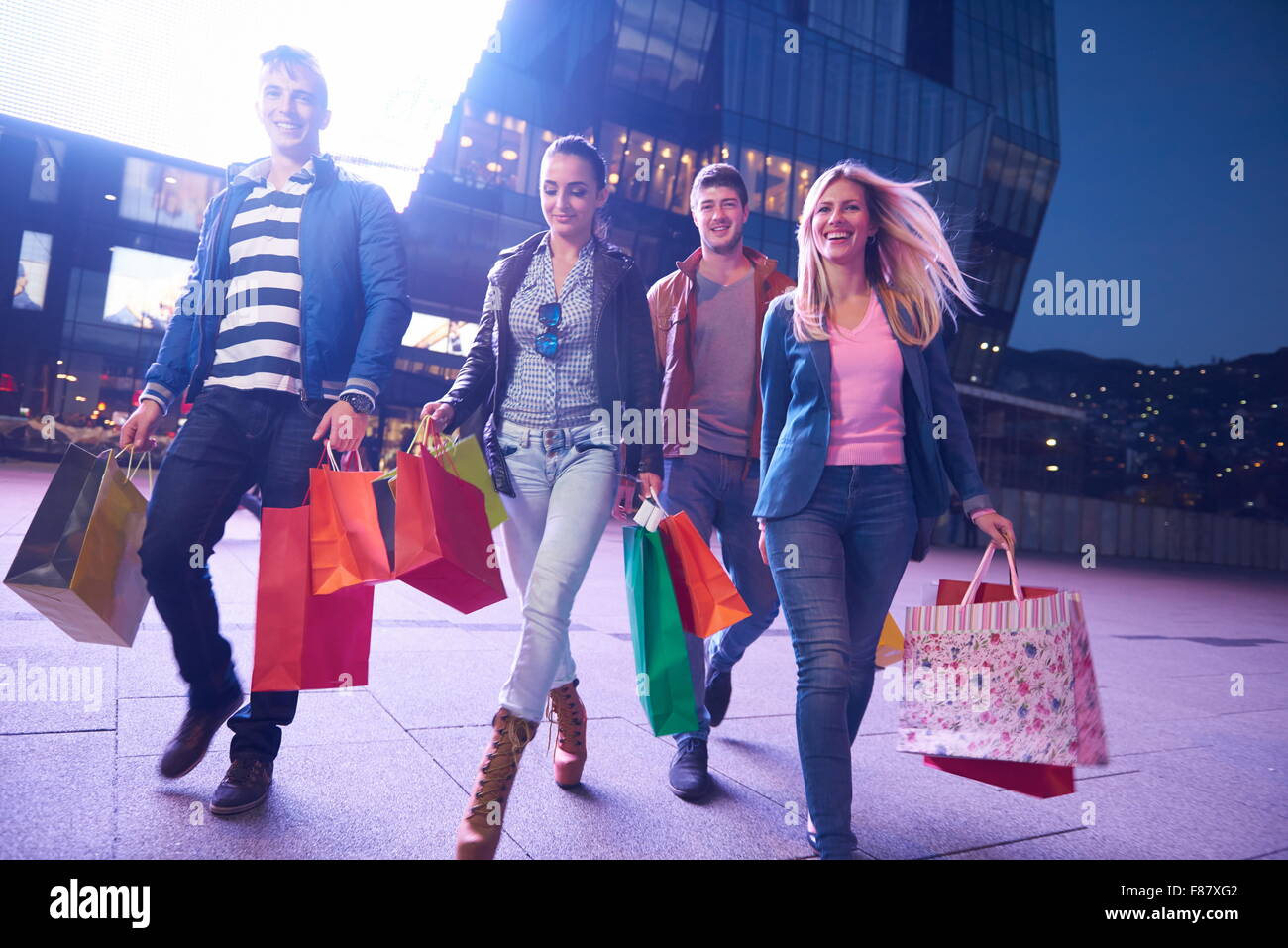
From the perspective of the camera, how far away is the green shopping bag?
8.55ft

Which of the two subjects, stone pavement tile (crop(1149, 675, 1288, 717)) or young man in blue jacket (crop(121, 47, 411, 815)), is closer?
young man in blue jacket (crop(121, 47, 411, 815))

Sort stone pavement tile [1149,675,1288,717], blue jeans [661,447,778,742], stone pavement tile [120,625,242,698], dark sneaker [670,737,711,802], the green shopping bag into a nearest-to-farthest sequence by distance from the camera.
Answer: the green shopping bag
dark sneaker [670,737,711,802]
blue jeans [661,447,778,742]
stone pavement tile [120,625,242,698]
stone pavement tile [1149,675,1288,717]

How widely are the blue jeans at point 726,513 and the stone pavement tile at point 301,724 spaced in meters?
1.31

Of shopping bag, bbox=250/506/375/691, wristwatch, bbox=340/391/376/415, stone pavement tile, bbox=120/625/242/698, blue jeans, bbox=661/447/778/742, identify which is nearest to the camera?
shopping bag, bbox=250/506/375/691

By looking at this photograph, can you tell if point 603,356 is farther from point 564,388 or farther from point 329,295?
point 329,295

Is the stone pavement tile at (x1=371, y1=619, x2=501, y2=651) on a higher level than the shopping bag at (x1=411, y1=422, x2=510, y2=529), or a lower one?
lower

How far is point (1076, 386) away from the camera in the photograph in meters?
39.6

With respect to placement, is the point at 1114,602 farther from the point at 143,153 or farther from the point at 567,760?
the point at 143,153

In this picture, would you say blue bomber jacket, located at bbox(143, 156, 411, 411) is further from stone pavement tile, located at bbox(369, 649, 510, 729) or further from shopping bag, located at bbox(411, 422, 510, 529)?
stone pavement tile, located at bbox(369, 649, 510, 729)

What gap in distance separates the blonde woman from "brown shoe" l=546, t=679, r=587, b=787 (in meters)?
0.91

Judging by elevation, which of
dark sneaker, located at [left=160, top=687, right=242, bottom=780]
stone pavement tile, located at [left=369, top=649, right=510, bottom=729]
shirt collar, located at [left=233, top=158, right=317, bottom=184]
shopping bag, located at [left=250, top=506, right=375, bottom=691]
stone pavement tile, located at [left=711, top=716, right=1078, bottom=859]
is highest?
shirt collar, located at [left=233, top=158, right=317, bottom=184]

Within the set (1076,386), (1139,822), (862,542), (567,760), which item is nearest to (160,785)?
(567,760)

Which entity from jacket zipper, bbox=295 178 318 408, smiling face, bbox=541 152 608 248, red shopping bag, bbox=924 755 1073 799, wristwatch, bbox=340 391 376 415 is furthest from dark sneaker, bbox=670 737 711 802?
smiling face, bbox=541 152 608 248

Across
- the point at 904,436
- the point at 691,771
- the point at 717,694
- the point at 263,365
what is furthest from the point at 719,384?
the point at 263,365
